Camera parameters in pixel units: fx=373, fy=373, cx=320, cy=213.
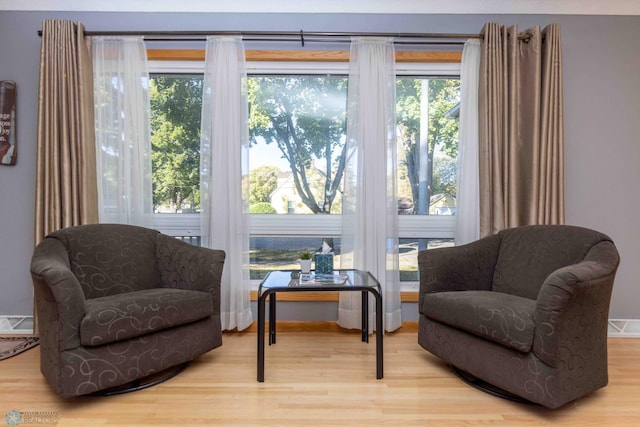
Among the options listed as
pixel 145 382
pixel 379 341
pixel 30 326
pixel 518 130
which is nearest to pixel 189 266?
pixel 145 382

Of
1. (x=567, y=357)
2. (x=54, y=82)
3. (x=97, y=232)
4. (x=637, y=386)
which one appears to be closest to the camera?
(x=567, y=357)

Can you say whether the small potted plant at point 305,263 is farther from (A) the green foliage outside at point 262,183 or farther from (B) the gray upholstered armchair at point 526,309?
(A) the green foliage outside at point 262,183

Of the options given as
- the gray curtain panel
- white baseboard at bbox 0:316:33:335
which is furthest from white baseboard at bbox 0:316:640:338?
the gray curtain panel

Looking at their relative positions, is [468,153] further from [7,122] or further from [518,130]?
[7,122]

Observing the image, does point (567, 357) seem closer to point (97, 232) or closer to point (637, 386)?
point (637, 386)

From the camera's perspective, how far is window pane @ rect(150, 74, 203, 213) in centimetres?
320

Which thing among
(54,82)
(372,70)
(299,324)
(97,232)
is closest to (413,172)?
(372,70)

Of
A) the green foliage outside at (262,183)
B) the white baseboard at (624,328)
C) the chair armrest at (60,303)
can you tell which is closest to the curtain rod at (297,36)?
the green foliage outside at (262,183)

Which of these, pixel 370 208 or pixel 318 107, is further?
pixel 318 107

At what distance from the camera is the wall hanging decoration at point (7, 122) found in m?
3.00

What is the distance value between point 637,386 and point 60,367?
3030 mm

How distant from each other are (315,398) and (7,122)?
3.20 meters

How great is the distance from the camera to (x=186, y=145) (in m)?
3.21

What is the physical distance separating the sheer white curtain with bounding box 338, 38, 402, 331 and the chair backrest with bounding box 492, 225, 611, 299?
0.81 metres
